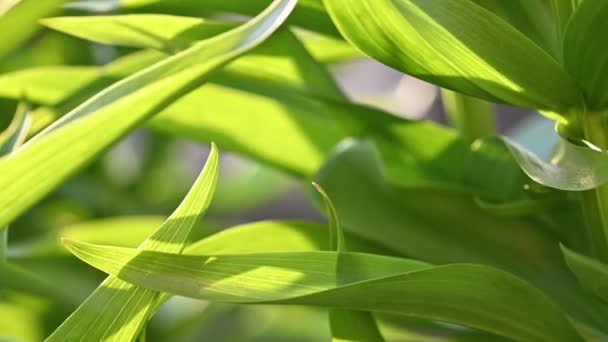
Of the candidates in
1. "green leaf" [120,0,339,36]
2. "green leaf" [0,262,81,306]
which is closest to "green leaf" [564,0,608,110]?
"green leaf" [120,0,339,36]

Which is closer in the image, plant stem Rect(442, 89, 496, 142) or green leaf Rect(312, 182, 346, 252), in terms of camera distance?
green leaf Rect(312, 182, 346, 252)

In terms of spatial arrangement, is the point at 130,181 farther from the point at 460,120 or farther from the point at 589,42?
the point at 589,42

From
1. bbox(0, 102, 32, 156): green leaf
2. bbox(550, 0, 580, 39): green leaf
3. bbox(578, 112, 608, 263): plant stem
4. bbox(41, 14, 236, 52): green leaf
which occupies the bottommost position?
bbox(578, 112, 608, 263): plant stem

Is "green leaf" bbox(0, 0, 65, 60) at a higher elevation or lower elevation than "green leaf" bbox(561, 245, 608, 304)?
higher

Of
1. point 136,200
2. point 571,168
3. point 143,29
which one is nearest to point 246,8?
point 143,29

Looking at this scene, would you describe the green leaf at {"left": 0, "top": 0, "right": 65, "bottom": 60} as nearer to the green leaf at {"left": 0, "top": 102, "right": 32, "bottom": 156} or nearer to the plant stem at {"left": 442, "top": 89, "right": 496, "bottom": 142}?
the green leaf at {"left": 0, "top": 102, "right": 32, "bottom": 156}
